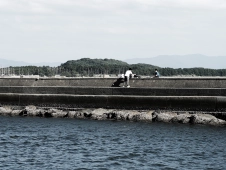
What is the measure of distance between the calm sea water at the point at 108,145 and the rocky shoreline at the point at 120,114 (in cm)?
82

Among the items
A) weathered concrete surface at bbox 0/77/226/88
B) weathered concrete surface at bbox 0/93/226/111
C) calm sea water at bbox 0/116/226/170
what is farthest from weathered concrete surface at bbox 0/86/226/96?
calm sea water at bbox 0/116/226/170

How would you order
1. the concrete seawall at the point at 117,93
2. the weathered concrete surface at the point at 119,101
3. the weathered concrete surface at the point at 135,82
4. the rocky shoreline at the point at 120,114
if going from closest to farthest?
the rocky shoreline at the point at 120,114, the weathered concrete surface at the point at 119,101, the concrete seawall at the point at 117,93, the weathered concrete surface at the point at 135,82

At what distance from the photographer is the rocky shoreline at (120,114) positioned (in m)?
37.6

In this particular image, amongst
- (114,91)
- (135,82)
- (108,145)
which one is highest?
(135,82)

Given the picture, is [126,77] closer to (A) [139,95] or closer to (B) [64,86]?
(A) [139,95]

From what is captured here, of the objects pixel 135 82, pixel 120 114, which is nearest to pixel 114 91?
pixel 135 82

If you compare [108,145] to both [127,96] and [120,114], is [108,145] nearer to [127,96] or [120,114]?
[120,114]

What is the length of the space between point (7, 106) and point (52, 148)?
16.0 meters

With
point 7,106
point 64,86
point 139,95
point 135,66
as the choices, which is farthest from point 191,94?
point 135,66

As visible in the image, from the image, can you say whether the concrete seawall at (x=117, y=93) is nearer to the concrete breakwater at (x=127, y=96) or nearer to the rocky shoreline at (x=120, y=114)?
the concrete breakwater at (x=127, y=96)

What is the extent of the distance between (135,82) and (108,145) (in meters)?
11.8

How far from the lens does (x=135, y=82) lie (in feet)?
139

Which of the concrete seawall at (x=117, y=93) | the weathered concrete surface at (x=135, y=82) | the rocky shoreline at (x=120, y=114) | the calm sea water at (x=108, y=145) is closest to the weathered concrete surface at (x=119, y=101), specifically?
the concrete seawall at (x=117, y=93)

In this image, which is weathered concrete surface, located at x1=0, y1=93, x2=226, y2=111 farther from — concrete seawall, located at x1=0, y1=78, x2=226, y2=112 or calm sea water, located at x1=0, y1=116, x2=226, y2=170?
calm sea water, located at x1=0, y1=116, x2=226, y2=170
